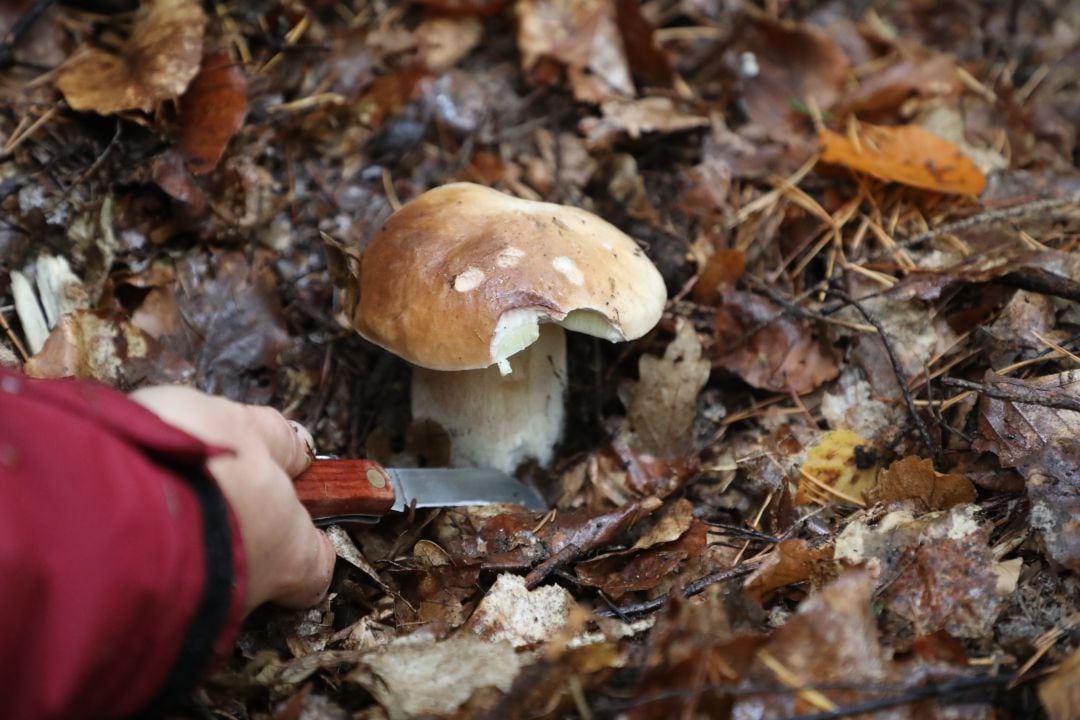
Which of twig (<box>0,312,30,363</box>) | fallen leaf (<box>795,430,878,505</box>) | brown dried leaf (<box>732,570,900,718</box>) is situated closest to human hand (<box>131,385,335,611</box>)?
brown dried leaf (<box>732,570,900,718</box>)

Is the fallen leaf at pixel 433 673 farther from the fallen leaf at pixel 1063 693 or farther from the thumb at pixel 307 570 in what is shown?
the fallen leaf at pixel 1063 693

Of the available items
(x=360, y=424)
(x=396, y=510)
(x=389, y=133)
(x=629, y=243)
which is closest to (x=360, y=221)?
(x=389, y=133)

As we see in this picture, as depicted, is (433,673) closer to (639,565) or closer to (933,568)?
(639,565)

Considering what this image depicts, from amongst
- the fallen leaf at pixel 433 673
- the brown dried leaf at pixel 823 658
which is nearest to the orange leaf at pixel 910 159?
the brown dried leaf at pixel 823 658

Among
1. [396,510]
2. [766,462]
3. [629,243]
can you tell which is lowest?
[766,462]

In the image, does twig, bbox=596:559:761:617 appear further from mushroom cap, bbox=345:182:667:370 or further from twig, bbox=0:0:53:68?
twig, bbox=0:0:53:68

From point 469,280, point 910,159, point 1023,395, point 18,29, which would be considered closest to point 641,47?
point 910,159

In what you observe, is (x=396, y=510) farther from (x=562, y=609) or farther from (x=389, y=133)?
(x=389, y=133)

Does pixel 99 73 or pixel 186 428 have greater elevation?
pixel 99 73
